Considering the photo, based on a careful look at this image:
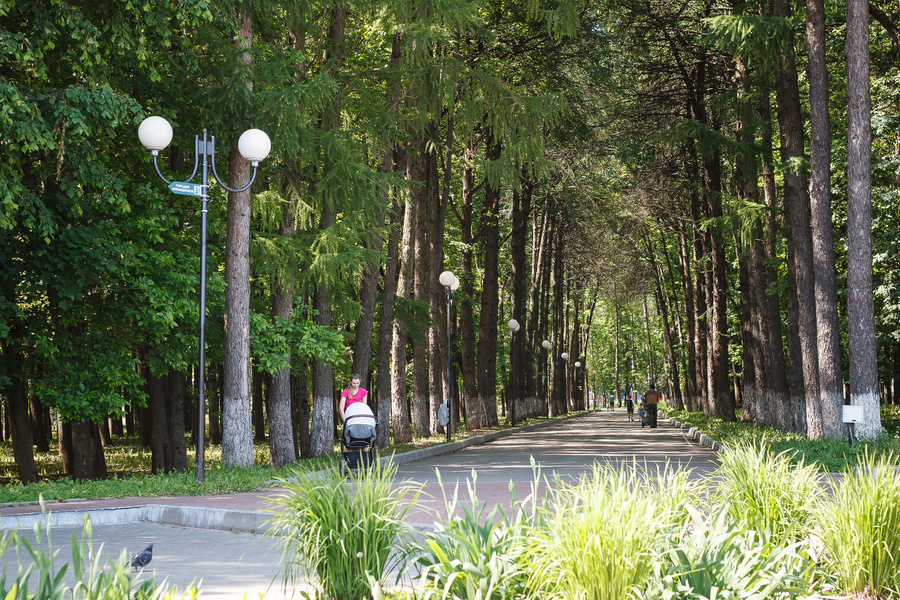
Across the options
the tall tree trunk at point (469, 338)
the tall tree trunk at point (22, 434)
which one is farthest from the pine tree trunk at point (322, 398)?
the tall tree trunk at point (469, 338)

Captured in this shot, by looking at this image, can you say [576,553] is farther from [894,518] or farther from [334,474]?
[894,518]

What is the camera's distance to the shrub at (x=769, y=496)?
20.0 feet

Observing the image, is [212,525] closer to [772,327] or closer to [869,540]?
[869,540]

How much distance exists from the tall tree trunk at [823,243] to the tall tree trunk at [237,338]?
430 inches

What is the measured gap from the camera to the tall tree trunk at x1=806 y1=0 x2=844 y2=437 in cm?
1669

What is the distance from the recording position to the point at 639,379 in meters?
106

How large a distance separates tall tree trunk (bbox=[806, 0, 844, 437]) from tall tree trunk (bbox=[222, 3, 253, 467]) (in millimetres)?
10928

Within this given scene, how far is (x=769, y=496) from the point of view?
6.22m

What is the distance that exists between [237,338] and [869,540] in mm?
11239

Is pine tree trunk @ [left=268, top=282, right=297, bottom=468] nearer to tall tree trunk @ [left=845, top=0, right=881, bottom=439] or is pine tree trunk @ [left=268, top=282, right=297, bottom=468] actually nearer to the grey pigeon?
the grey pigeon

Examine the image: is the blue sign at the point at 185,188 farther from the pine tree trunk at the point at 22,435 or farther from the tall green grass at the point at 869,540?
the tall green grass at the point at 869,540

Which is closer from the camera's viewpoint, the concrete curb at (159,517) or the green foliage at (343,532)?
the green foliage at (343,532)

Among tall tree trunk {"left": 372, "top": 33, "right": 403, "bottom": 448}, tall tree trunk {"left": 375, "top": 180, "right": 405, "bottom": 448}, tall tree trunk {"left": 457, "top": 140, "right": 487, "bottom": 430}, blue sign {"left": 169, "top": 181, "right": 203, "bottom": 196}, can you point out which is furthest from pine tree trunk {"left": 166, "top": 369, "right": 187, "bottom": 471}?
tall tree trunk {"left": 457, "top": 140, "right": 487, "bottom": 430}

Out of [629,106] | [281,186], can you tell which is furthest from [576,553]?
[629,106]
